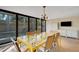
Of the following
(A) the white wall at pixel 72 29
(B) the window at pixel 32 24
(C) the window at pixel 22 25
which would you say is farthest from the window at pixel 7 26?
(A) the white wall at pixel 72 29

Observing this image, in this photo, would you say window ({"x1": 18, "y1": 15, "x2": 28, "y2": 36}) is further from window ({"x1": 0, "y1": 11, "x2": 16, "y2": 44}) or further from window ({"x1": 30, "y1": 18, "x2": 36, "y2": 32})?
window ({"x1": 30, "y1": 18, "x2": 36, "y2": 32})

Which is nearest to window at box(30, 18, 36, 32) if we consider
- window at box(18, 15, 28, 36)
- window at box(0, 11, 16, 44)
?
window at box(18, 15, 28, 36)

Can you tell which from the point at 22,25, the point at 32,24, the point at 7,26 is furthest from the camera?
the point at 32,24

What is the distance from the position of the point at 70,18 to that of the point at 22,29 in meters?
4.58

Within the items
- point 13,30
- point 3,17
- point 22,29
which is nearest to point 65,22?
point 22,29

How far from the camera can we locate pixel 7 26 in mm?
5211

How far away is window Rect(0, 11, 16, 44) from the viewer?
487 cm

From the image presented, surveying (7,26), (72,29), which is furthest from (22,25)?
(72,29)

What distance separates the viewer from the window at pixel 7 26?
4.87 meters

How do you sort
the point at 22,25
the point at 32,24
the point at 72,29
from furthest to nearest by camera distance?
the point at 72,29, the point at 32,24, the point at 22,25

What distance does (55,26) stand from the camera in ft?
33.4

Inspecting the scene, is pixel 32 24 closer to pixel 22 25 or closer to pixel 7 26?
pixel 22 25

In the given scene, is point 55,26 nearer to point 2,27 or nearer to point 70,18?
point 70,18

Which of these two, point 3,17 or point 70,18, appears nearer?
point 3,17
